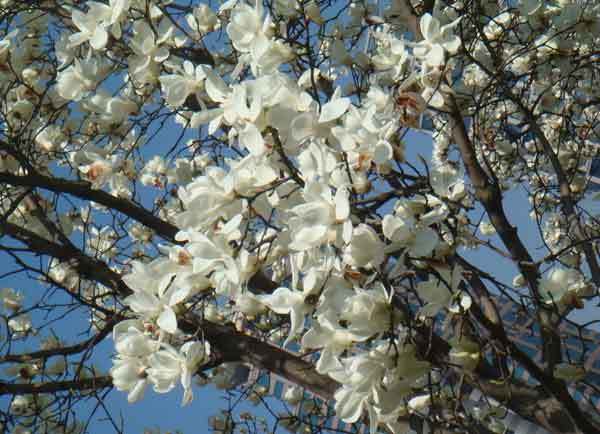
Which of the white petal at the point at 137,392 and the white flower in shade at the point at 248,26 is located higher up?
the white flower in shade at the point at 248,26

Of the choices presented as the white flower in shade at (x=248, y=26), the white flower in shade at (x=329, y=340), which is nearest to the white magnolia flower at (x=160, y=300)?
the white flower in shade at (x=329, y=340)

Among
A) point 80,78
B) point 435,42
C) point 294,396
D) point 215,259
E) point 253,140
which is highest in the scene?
point 294,396

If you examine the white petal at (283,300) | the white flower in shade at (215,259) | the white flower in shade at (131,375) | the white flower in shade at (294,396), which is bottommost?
the white petal at (283,300)

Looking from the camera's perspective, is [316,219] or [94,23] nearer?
[316,219]

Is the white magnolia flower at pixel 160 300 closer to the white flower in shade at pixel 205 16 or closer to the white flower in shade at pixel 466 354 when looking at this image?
the white flower in shade at pixel 466 354

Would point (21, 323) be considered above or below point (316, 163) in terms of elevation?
above

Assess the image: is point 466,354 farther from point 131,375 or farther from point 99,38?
point 99,38

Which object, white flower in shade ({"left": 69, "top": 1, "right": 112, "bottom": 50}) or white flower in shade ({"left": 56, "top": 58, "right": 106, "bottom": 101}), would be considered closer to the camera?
white flower in shade ({"left": 69, "top": 1, "right": 112, "bottom": 50})

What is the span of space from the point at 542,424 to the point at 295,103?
107cm

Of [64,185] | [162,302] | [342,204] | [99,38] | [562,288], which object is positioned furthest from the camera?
[64,185]

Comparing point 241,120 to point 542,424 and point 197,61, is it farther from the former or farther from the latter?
point 197,61

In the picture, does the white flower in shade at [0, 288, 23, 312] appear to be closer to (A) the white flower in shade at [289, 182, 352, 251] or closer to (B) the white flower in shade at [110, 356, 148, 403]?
(B) the white flower in shade at [110, 356, 148, 403]

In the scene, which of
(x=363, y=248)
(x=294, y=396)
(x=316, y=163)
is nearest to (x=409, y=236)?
(x=363, y=248)

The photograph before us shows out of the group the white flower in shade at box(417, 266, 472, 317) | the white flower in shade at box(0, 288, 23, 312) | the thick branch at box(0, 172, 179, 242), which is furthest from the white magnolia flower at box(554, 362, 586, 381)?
the white flower in shade at box(0, 288, 23, 312)
